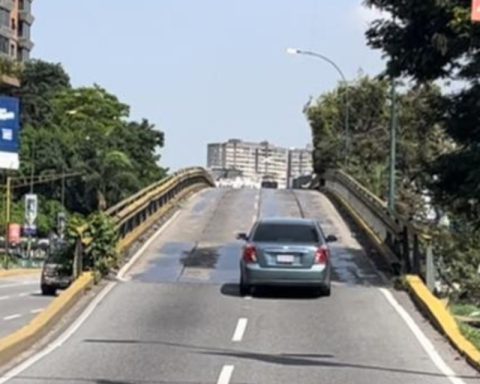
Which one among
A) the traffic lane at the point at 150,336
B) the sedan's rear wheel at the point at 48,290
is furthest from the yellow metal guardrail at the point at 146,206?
the sedan's rear wheel at the point at 48,290

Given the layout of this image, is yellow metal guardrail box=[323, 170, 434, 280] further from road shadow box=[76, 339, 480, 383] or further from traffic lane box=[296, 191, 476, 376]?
road shadow box=[76, 339, 480, 383]

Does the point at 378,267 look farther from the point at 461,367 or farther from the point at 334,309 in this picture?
the point at 461,367

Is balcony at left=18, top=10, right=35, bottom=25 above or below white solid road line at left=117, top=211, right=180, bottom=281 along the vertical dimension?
above

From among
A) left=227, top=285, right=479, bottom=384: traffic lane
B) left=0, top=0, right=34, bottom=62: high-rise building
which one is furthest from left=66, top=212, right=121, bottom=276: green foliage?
left=0, top=0, right=34, bottom=62: high-rise building

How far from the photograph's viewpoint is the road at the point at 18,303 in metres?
27.6

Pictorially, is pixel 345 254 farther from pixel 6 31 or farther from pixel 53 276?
pixel 6 31

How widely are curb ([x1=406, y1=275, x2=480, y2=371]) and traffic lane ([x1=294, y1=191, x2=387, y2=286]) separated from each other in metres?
2.95

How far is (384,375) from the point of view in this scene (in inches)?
612

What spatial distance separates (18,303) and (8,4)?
93431mm

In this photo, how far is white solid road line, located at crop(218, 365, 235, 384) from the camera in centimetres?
1468

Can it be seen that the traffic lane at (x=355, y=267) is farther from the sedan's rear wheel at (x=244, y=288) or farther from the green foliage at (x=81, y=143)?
the green foliage at (x=81, y=143)

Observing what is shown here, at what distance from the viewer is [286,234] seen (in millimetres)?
25203

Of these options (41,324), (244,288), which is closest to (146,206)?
(244,288)

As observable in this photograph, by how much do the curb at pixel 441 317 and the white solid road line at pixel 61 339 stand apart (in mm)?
5673
